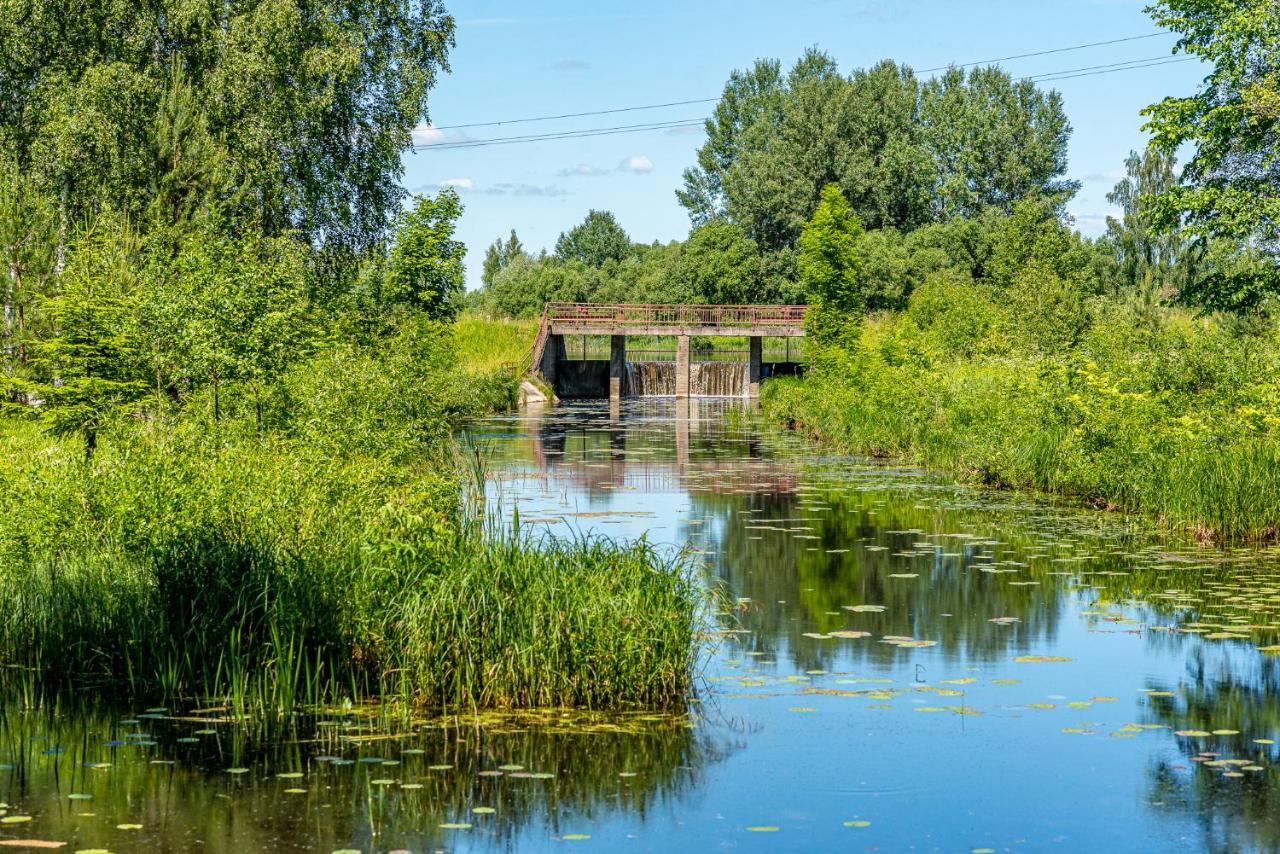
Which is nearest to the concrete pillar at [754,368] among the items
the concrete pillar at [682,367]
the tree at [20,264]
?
the concrete pillar at [682,367]

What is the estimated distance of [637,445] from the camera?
35719mm

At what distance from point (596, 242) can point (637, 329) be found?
233 feet

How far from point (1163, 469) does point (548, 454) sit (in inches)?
637

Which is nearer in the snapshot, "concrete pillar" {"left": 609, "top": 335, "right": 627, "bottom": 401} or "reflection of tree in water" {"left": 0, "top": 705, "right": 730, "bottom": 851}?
"reflection of tree in water" {"left": 0, "top": 705, "right": 730, "bottom": 851}

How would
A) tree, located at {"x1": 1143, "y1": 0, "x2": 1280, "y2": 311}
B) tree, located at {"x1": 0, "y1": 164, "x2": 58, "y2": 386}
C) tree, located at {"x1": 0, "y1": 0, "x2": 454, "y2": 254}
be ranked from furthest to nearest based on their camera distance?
tree, located at {"x1": 0, "y1": 0, "x2": 454, "y2": 254}
tree, located at {"x1": 1143, "y1": 0, "x2": 1280, "y2": 311}
tree, located at {"x1": 0, "y1": 164, "x2": 58, "y2": 386}

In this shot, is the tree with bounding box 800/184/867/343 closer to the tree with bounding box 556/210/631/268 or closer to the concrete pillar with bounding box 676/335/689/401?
the concrete pillar with bounding box 676/335/689/401

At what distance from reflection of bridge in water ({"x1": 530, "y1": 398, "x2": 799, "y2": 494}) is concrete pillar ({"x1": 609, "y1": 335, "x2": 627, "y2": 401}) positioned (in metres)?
14.7

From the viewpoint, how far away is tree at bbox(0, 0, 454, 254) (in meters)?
29.0

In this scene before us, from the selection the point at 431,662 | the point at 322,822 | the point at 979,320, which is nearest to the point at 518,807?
the point at 322,822

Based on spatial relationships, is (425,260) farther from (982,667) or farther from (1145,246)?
(1145,246)

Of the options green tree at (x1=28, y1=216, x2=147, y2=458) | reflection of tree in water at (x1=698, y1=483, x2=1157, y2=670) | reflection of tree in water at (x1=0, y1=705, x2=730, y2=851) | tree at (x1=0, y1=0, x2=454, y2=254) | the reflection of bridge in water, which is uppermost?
tree at (x1=0, y1=0, x2=454, y2=254)

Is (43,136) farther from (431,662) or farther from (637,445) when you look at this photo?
(431,662)

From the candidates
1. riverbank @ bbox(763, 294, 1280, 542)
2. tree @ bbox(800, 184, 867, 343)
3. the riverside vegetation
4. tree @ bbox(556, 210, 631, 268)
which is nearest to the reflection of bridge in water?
riverbank @ bbox(763, 294, 1280, 542)

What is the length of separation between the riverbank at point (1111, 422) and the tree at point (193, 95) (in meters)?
14.0
